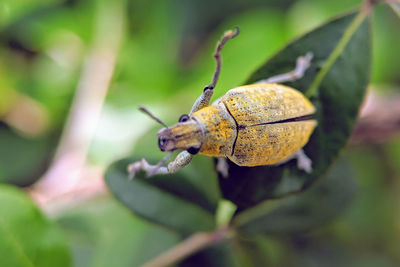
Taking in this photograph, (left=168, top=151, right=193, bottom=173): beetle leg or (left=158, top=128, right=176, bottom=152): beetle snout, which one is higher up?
(left=158, top=128, right=176, bottom=152): beetle snout

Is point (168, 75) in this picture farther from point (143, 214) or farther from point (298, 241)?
point (143, 214)

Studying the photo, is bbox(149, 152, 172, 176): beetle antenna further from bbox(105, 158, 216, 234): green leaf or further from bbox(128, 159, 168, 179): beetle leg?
bbox(105, 158, 216, 234): green leaf

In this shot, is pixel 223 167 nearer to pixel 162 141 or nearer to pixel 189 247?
pixel 162 141

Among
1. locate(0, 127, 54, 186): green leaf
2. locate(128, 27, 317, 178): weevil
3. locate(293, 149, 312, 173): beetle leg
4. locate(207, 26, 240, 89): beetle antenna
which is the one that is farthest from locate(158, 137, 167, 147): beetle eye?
locate(0, 127, 54, 186): green leaf

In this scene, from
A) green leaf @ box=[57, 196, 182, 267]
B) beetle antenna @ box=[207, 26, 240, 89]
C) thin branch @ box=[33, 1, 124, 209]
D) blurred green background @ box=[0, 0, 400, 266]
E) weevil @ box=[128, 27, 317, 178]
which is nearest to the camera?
beetle antenna @ box=[207, 26, 240, 89]

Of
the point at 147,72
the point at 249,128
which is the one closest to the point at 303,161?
the point at 249,128

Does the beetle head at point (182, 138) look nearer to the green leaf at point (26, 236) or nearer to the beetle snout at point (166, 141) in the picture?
the beetle snout at point (166, 141)
